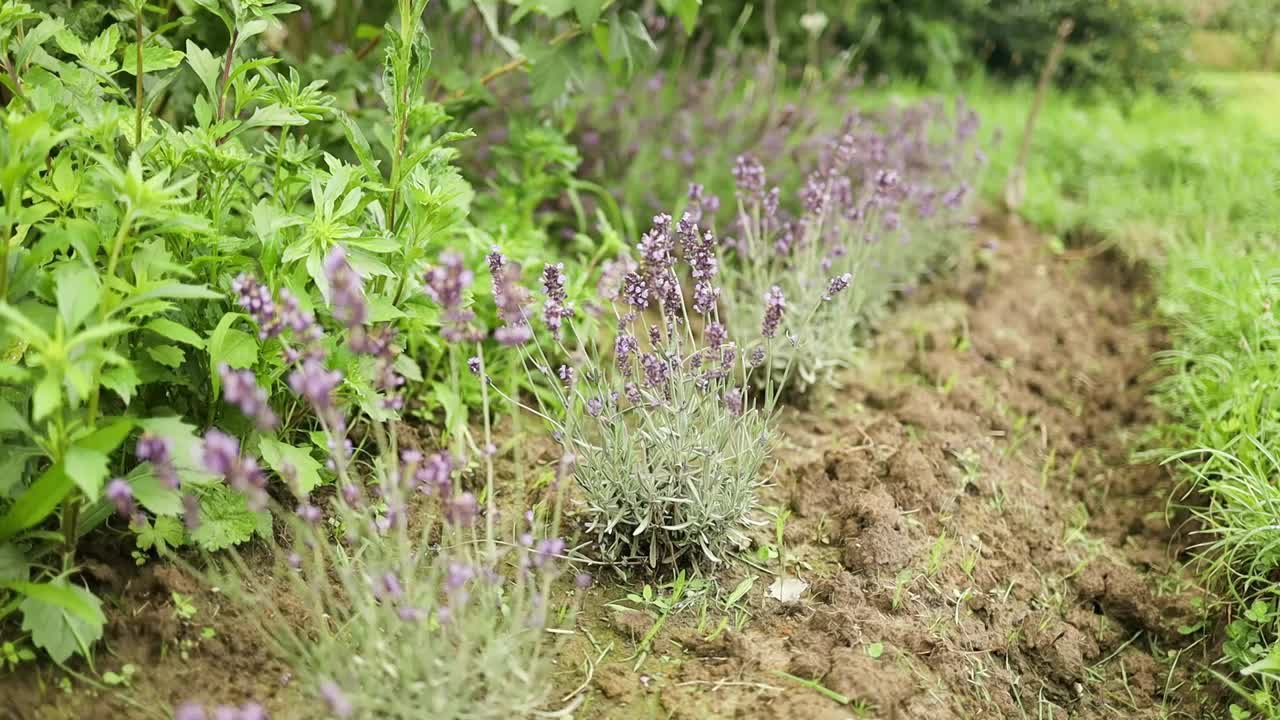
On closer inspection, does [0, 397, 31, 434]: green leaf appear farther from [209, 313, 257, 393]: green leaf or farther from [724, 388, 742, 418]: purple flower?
[724, 388, 742, 418]: purple flower

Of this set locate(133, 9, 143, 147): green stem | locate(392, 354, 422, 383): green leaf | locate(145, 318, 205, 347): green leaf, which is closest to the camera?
locate(145, 318, 205, 347): green leaf

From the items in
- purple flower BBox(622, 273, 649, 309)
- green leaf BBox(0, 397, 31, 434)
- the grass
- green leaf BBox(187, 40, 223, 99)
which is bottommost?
the grass

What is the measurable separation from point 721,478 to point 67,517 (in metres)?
1.34

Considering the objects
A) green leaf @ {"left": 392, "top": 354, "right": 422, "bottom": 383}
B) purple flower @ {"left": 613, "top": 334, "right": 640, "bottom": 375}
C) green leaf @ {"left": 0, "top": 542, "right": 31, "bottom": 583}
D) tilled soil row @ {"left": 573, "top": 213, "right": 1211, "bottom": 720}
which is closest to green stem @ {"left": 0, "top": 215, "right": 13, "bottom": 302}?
green leaf @ {"left": 0, "top": 542, "right": 31, "bottom": 583}

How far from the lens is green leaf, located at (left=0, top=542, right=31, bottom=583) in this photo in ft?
6.20

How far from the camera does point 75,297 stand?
5.82ft

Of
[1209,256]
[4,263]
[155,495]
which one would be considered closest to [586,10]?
[4,263]

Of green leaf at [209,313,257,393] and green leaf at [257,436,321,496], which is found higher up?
green leaf at [209,313,257,393]

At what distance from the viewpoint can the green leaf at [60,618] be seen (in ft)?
5.85

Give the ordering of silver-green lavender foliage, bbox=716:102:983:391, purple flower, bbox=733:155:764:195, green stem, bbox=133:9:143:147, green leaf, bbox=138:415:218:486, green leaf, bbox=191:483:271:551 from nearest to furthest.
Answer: green leaf, bbox=138:415:218:486 < green leaf, bbox=191:483:271:551 < green stem, bbox=133:9:143:147 < purple flower, bbox=733:155:764:195 < silver-green lavender foliage, bbox=716:102:983:391

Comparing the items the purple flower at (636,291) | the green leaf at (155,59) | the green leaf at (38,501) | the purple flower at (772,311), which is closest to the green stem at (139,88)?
the green leaf at (155,59)

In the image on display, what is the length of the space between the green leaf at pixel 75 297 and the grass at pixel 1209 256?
233cm

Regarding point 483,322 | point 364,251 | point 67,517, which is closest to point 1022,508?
point 483,322

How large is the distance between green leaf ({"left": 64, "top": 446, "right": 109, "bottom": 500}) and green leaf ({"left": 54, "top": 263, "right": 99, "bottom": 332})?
0.21 metres
